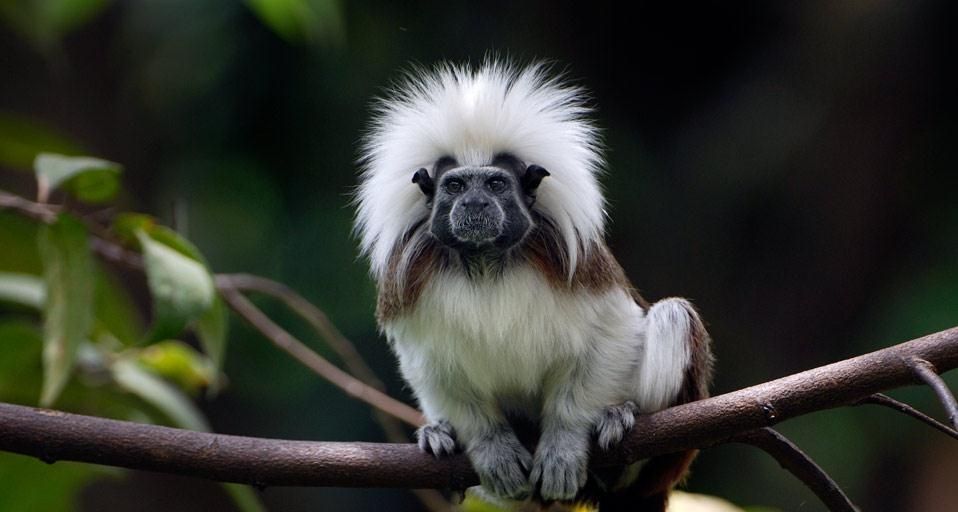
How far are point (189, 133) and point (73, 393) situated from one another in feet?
8.87

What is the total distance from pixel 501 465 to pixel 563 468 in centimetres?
16

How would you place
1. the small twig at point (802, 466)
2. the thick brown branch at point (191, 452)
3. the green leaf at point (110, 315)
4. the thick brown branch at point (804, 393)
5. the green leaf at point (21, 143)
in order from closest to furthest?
the thick brown branch at point (804, 393), the thick brown branch at point (191, 452), the small twig at point (802, 466), the green leaf at point (110, 315), the green leaf at point (21, 143)

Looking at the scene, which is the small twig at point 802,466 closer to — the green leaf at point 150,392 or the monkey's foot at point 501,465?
the monkey's foot at point 501,465

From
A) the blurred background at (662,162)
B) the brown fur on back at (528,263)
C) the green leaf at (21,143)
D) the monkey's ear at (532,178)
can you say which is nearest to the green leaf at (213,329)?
the brown fur on back at (528,263)

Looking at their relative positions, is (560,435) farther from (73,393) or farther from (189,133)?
(189,133)

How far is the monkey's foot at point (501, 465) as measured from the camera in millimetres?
2674

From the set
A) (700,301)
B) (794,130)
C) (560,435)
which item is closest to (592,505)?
(560,435)

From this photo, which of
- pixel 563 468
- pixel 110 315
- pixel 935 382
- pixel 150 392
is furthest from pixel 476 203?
pixel 110 315

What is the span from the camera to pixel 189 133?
586cm

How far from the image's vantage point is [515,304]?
268cm

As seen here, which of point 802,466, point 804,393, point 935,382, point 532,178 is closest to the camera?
point 935,382

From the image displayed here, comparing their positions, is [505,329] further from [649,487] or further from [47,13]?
[47,13]

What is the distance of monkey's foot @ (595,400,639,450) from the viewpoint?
8.47 feet

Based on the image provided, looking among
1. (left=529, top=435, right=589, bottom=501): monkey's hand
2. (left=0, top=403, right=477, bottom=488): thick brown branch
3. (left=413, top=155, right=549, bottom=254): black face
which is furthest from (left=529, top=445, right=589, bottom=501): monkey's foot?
(left=413, top=155, right=549, bottom=254): black face
